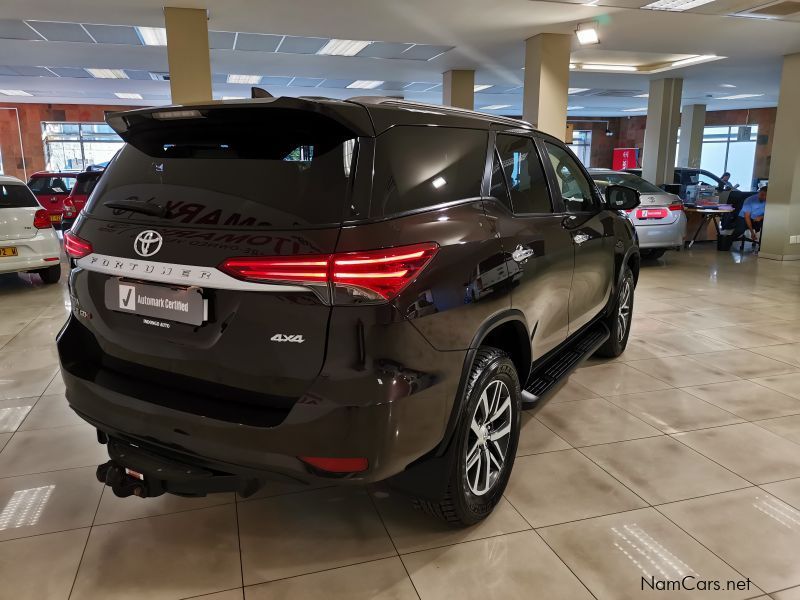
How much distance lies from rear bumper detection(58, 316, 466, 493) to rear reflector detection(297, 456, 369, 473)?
1cm

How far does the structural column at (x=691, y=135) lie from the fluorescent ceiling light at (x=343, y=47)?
12003mm

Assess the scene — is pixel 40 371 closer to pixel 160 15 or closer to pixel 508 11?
pixel 160 15

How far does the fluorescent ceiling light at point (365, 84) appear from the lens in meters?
12.6

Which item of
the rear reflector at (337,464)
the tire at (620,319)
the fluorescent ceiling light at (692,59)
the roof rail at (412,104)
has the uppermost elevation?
the fluorescent ceiling light at (692,59)

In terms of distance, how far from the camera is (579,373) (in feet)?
13.0

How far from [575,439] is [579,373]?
1.04 m

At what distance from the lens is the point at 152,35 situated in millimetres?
8086

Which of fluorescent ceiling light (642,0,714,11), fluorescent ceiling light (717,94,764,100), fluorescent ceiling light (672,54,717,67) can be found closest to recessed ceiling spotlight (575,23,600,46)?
fluorescent ceiling light (642,0,714,11)

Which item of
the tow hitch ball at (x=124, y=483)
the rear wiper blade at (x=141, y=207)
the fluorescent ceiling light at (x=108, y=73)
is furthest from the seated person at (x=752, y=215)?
the fluorescent ceiling light at (x=108, y=73)

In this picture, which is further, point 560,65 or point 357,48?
point 357,48

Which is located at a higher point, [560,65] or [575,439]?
[560,65]

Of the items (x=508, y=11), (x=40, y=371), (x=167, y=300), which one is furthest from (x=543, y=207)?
(x=508, y=11)

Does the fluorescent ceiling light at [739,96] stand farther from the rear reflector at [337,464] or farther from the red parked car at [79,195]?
the rear reflector at [337,464]

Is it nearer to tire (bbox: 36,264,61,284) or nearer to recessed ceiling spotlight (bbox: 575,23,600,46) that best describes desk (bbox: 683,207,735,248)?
recessed ceiling spotlight (bbox: 575,23,600,46)
